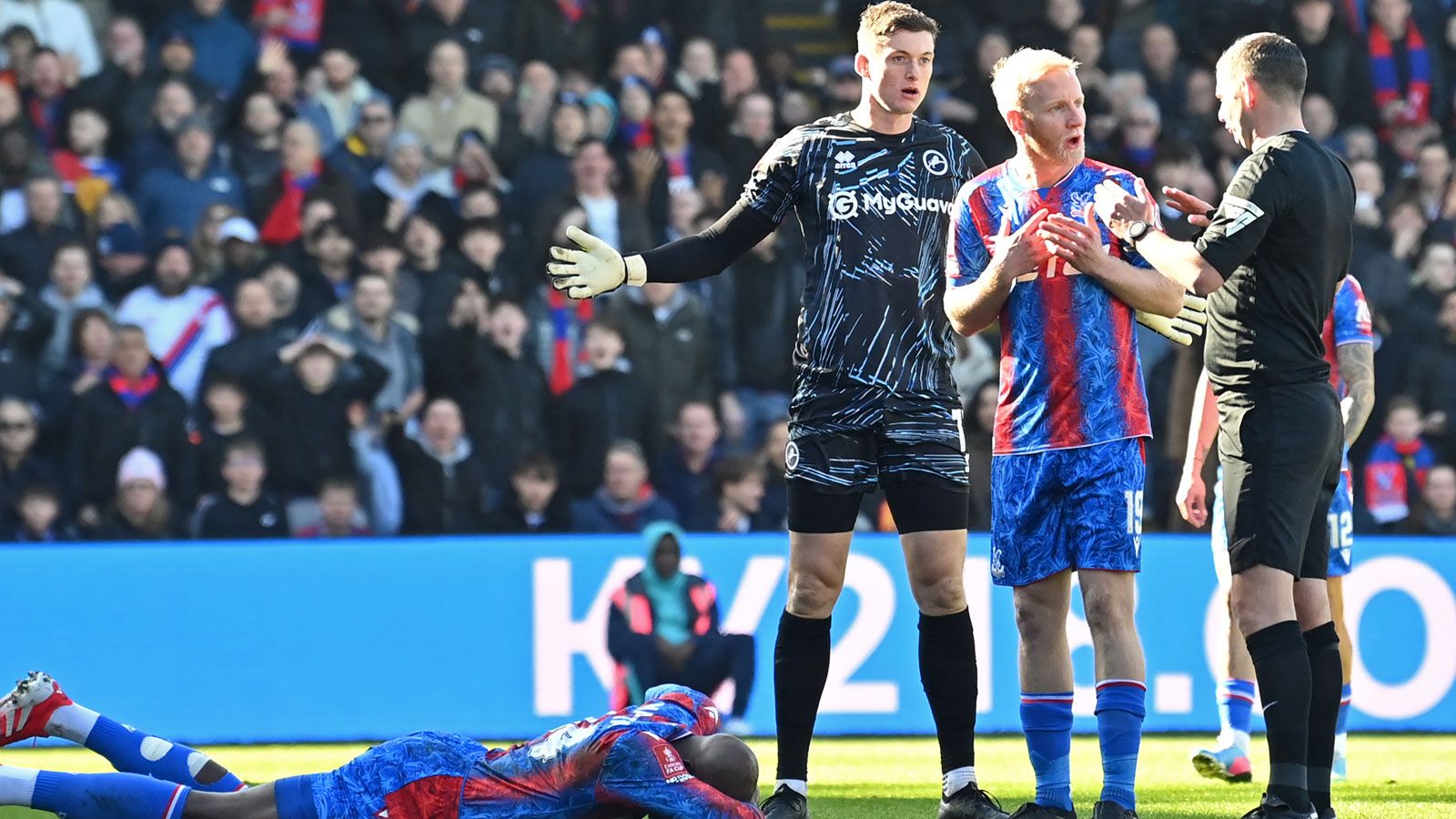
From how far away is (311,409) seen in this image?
11.0m

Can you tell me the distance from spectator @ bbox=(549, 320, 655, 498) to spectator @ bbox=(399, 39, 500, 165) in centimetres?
197

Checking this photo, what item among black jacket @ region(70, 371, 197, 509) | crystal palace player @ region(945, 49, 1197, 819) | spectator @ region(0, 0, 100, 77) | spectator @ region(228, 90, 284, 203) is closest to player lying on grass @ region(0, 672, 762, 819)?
crystal palace player @ region(945, 49, 1197, 819)

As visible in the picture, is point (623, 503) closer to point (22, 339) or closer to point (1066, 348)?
point (22, 339)

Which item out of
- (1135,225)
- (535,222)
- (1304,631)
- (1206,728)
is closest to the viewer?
(1135,225)

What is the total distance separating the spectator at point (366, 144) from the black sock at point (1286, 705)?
7.82 metres

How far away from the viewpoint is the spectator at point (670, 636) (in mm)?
9609

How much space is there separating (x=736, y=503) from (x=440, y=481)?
1670 millimetres

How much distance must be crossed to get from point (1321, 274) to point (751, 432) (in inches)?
233

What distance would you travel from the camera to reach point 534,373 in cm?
1120

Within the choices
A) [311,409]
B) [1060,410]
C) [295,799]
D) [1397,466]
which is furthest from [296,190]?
[295,799]

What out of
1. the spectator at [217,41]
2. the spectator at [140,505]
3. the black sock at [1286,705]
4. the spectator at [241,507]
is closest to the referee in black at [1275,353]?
the black sock at [1286,705]

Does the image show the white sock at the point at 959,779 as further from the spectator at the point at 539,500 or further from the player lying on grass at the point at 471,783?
the spectator at the point at 539,500

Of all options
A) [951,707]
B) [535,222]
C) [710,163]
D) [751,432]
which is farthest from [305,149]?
[951,707]

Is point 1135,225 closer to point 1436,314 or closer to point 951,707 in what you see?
point 951,707
